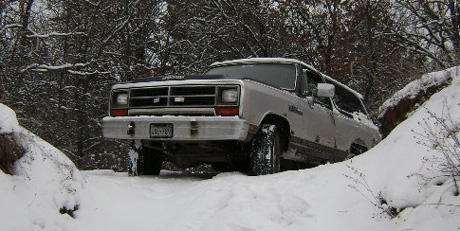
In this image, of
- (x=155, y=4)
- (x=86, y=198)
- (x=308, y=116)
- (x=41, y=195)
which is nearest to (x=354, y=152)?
(x=308, y=116)

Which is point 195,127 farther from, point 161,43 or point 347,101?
point 161,43

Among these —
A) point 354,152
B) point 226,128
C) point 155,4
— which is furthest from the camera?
point 155,4

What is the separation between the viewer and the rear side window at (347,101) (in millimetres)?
8297

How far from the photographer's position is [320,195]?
4.44m

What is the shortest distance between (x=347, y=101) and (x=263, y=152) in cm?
344

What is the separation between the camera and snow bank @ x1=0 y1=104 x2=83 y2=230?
3.58 metres

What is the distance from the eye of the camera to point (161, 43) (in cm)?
1570

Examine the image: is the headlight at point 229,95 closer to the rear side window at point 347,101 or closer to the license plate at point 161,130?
the license plate at point 161,130

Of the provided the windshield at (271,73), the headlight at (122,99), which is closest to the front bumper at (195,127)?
the headlight at (122,99)

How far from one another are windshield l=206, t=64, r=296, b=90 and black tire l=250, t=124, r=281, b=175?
1.19 meters

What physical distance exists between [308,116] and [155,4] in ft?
32.3

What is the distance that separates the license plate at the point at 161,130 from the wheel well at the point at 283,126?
1.35 meters

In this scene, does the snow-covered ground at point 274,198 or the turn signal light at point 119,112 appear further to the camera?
the turn signal light at point 119,112

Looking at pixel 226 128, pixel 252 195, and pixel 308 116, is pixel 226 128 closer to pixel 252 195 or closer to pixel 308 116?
pixel 252 195
